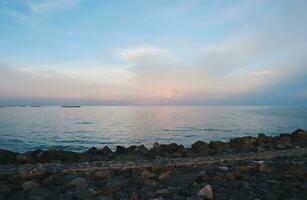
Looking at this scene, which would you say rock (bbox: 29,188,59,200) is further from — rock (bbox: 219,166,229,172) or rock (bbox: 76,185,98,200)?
rock (bbox: 219,166,229,172)

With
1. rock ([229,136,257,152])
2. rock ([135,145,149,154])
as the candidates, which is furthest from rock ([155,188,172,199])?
rock ([229,136,257,152])

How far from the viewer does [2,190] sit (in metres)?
7.17

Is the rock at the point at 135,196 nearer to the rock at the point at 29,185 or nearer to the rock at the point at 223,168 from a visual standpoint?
the rock at the point at 29,185

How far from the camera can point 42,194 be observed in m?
6.84

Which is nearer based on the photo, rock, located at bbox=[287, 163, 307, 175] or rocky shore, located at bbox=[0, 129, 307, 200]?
rocky shore, located at bbox=[0, 129, 307, 200]

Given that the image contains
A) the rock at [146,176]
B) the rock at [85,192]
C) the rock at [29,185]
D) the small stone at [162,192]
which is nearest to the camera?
the rock at [85,192]

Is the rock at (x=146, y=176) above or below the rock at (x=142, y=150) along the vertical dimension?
above

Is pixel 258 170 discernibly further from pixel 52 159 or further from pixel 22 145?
pixel 22 145

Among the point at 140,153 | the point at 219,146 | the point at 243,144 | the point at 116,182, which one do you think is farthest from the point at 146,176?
the point at 243,144

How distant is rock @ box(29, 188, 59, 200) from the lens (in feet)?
21.9

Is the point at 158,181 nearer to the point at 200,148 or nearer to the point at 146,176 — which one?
the point at 146,176

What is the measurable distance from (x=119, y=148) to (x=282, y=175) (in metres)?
10.1

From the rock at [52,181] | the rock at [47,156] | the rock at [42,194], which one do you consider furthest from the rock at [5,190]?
the rock at [47,156]

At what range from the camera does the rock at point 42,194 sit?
668 centimetres
